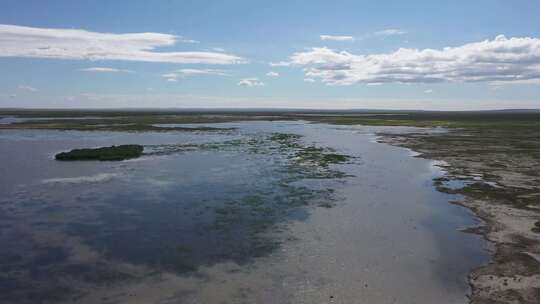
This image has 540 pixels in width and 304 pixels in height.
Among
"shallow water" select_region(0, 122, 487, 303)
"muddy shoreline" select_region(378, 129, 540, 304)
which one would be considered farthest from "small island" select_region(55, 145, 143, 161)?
"muddy shoreline" select_region(378, 129, 540, 304)

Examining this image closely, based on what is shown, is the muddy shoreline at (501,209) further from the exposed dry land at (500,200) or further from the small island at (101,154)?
the small island at (101,154)

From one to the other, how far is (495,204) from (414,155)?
21.2m

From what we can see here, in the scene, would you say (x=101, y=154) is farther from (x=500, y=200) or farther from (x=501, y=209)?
(x=501, y=209)

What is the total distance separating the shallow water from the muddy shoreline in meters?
0.76

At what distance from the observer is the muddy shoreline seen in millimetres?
12805

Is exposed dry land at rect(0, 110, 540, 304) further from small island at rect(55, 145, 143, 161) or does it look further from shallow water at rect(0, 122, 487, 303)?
small island at rect(55, 145, 143, 161)

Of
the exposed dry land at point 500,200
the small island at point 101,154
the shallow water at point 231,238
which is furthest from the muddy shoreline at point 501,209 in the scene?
the small island at point 101,154

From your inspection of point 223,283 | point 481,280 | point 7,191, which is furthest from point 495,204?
point 7,191

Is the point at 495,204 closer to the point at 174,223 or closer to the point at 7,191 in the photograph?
the point at 174,223

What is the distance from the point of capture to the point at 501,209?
70.8 ft

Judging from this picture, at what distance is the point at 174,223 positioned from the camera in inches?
776

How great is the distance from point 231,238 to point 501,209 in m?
14.0

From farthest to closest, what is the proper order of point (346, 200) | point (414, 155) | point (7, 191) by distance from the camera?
point (414, 155) → point (7, 191) → point (346, 200)

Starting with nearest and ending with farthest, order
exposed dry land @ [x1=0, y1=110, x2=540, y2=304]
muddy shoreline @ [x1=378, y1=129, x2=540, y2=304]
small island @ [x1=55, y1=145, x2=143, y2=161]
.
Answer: muddy shoreline @ [x1=378, y1=129, x2=540, y2=304] < exposed dry land @ [x1=0, y1=110, x2=540, y2=304] < small island @ [x1=55, y1=145, x2=143, y2=161]
